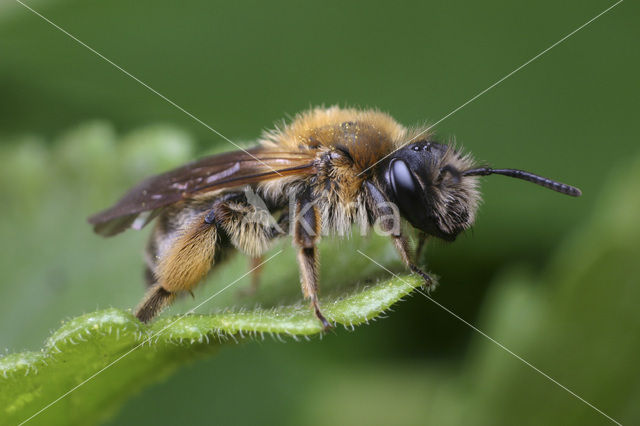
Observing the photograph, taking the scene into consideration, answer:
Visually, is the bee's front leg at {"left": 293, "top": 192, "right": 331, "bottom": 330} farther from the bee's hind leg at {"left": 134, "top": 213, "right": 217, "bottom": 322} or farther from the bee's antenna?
the bee's antenna

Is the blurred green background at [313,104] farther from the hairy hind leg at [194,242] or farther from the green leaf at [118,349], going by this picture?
the green leaf at [118,349]

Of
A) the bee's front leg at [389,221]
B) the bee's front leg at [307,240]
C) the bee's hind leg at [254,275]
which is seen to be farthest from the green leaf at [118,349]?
the bee's hind leg at [254,275]

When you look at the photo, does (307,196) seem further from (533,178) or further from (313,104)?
(313,104)

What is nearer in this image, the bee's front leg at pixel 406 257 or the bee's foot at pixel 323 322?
the bee's foot at pixel 323 322

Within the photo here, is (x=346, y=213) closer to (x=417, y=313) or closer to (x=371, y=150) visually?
(x=371, y=150)

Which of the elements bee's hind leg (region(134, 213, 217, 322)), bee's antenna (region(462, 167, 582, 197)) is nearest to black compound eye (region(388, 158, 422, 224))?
bee's antenna (region(462, 167, 582, 197))

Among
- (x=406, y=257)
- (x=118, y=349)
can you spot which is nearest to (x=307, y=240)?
(x=406, y=257)

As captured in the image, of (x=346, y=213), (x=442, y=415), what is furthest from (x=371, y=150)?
(x=442, y=415)
